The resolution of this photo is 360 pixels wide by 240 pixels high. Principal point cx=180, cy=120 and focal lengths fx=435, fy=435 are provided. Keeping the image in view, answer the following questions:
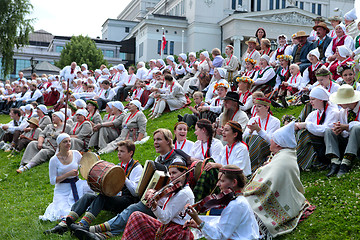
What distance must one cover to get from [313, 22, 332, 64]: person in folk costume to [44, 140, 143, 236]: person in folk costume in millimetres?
8576

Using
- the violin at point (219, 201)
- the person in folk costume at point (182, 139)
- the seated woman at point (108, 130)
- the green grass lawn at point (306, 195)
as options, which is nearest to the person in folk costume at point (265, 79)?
the green grass lawn at point (306, 195)

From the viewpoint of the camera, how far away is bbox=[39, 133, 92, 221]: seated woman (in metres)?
8.10

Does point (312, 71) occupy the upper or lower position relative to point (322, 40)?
lower

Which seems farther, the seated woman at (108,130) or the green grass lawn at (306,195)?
the seated woman at (108,130)

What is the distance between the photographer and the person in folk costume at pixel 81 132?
1284 centimetres

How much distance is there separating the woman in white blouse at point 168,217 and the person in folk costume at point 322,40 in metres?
9.69

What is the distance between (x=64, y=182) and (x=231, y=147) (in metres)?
3.34

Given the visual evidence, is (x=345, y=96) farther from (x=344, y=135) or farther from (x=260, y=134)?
(x=260, y=134)

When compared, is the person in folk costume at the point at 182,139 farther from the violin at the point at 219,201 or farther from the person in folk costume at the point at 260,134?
the violin at the point at 219,201

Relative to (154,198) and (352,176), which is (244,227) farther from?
(352,176)

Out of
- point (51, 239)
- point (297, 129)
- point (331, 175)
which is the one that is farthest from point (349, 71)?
point (51, 239)

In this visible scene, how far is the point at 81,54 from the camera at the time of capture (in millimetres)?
59938

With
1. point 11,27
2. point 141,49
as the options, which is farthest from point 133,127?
point 141,49

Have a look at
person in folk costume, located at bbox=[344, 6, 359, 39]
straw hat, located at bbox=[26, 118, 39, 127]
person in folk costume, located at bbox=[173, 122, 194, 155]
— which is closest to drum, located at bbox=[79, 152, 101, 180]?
person in folk costume, located at bbox=[173, 122, 194, 155]
